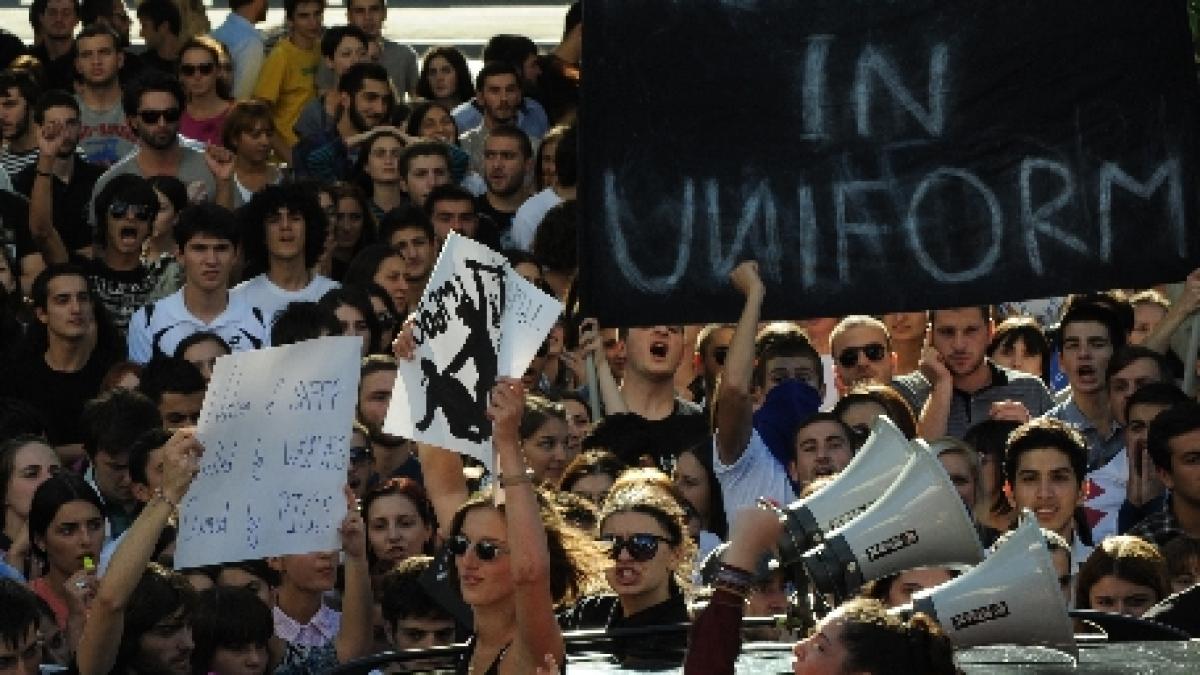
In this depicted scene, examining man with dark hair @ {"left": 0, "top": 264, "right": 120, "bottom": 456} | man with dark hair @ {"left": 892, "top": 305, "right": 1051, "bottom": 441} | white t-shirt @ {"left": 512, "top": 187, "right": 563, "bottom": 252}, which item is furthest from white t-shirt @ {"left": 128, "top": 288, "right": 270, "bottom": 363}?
man with dark hair @ {"left": 892, "top": 305, "right": 1051, "bottom": 441}

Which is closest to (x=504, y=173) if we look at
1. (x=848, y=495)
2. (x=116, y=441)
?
(x=116, y=441)

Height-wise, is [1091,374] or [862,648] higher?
[1091,374]

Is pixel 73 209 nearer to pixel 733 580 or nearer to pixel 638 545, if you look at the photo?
pixel 638 545

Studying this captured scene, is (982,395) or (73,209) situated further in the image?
(73,209)

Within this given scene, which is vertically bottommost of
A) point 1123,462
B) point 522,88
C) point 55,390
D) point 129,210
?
point 1123,462

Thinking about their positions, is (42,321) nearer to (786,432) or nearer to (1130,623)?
(786,432)

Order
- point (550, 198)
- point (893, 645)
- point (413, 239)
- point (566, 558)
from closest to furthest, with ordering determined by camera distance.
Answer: point (893, 645) → point (566, 558) → point (413, 239) → point (550, 198)

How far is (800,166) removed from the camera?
9.49 meters

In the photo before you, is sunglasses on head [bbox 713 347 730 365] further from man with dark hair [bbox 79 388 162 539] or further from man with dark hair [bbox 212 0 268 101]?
man with dark hair [bbox 212 0 268 101]

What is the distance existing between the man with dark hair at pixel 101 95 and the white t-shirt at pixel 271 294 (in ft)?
8.78

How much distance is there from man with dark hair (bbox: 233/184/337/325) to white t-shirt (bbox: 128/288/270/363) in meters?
0.23

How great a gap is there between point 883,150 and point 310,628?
7.11 ft

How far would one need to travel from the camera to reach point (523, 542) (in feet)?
23.8

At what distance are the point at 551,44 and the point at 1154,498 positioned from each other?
1145 centimetres
